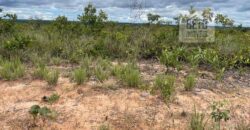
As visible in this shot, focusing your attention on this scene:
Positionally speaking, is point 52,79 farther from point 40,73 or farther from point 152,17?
point 152,17

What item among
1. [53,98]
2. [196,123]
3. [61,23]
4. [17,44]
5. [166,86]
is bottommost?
[196,123]

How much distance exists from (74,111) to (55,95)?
48 centimetres

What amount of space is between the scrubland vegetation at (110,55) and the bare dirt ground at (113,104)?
0.14 m

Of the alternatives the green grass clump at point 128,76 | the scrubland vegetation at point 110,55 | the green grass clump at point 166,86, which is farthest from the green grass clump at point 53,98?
the green grass clump at point 166,86

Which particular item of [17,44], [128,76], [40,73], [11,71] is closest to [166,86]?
[128,76]

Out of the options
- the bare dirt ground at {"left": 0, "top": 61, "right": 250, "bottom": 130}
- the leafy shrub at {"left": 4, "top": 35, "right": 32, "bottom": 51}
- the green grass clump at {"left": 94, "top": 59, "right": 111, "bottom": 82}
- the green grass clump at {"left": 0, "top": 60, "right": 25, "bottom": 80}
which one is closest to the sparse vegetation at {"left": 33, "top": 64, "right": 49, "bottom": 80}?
the bare dirt ground at {"left": 0, "top": 61, "right": 250, "bottom": 130}

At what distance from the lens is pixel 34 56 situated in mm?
8016

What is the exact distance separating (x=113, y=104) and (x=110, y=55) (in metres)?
3.60

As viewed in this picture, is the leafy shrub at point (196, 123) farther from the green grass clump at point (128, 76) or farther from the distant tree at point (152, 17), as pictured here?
the distant tree at point (152, 17)

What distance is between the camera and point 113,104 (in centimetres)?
552

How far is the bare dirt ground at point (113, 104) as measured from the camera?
16.4ft

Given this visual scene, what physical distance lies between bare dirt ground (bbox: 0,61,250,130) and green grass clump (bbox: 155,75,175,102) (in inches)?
3.9

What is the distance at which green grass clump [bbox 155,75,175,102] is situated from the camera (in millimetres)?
5680

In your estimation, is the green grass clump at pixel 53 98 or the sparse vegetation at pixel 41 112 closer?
the sparse vegetation at pixel 41 112
